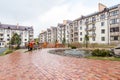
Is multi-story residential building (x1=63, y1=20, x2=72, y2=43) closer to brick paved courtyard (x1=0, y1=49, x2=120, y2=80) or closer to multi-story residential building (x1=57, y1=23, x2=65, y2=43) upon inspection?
multi-story residential building (x1=57, y1=23, x2=65, y2=43)

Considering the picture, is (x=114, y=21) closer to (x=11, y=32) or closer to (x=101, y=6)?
(x=101, y=6)

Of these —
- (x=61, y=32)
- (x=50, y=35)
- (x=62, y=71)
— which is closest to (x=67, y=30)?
(x=61, y=32)

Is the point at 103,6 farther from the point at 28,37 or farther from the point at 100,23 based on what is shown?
the point at 28,37

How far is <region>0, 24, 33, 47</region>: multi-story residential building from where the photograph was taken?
7339 centimetres

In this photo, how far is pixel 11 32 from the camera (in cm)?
7638

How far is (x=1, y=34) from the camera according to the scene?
242ft

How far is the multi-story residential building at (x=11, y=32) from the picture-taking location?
73394 mm

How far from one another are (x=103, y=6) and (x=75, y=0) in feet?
96.7

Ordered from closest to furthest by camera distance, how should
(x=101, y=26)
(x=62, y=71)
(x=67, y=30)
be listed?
(x=62, y=71), (x=101, y=26), (x=67, y=30)

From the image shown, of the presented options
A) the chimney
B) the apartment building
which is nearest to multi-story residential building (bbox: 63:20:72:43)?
the apartment building

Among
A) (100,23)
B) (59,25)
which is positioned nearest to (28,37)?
(59,25)

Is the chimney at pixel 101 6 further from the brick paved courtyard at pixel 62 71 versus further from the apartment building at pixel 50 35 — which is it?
the apartment building at pixel 50 35

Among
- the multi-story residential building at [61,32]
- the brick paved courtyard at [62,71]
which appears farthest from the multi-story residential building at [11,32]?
the brick paved courtyard at [62,71]

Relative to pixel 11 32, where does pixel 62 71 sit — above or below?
below
